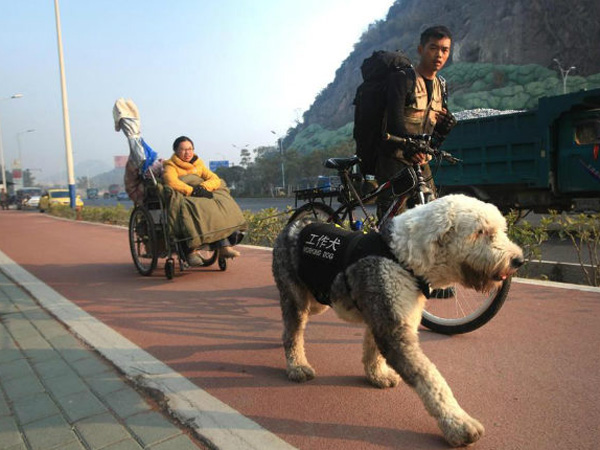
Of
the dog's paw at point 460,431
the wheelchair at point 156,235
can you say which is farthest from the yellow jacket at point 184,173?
the dog's paw at point 460,431

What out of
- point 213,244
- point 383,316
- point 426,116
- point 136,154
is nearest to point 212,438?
point 383,316

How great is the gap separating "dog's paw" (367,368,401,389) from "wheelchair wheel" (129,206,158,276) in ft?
12.9

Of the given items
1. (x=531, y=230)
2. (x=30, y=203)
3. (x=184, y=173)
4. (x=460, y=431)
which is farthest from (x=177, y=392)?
(x=30, y=203)

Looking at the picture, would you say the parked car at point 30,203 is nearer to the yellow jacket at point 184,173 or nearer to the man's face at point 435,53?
the yellow jacket at point 184,173

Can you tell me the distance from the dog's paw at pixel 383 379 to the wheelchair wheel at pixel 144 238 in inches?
155

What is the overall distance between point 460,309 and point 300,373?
1528 mm

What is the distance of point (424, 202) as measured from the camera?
3.34 meters

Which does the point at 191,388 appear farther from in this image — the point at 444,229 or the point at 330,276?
the point at 444,229

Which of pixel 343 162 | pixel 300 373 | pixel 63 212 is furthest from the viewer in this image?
pixel 63 212

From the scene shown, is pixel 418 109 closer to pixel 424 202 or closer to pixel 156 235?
pixel 424 202

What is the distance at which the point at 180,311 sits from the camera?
14.7 ft

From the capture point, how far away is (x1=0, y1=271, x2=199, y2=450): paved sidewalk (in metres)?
2.28

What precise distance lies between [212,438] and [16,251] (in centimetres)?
937

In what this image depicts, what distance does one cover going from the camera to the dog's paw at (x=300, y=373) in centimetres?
283
